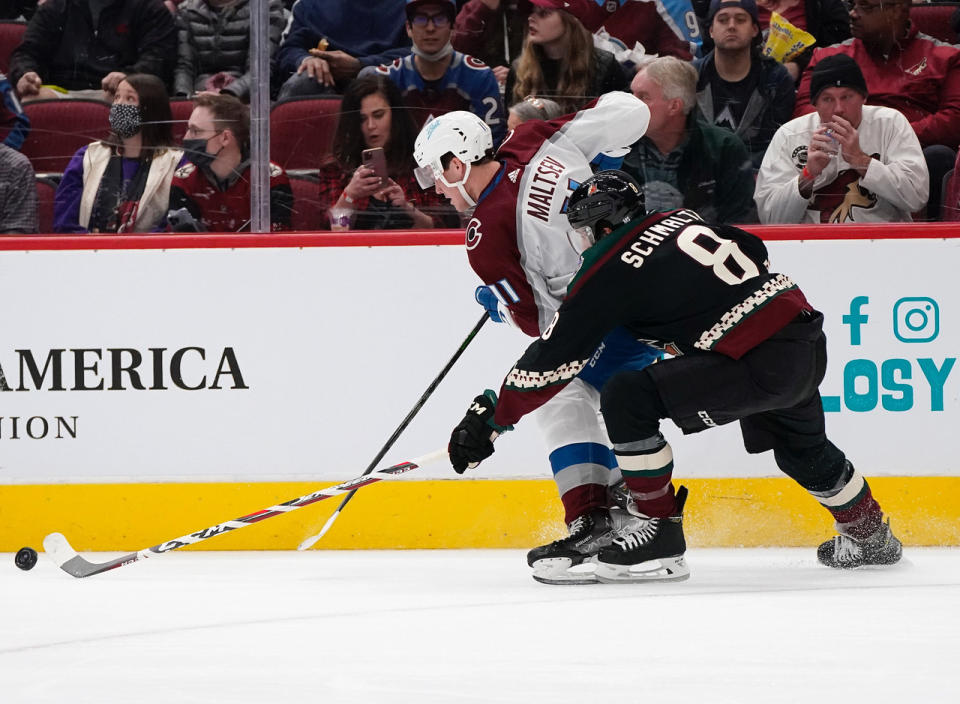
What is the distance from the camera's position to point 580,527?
10.5 ft

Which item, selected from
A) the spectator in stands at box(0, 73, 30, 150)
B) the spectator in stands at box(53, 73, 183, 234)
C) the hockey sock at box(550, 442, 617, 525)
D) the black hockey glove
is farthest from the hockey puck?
the hockey sock at box(550, 442, 617, 525)

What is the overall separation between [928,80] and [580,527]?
176 cm

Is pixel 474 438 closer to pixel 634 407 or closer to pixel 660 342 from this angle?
pixel 634 407

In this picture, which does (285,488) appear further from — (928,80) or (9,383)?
(928,80)

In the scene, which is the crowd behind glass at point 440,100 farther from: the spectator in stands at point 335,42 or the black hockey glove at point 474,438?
the black hockey glove at point 474,438

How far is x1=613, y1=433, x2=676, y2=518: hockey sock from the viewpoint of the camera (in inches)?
118

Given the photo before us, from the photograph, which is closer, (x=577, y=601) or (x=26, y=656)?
(x=26, y=656)

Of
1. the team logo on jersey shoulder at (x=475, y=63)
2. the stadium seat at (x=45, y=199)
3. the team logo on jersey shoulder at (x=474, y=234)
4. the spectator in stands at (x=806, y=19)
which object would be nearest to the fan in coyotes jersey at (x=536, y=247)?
the team logo on jersey shoulder at (x=474, y=234)

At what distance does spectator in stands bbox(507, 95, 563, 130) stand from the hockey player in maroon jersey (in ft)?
2.52

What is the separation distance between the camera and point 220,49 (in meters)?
3.87

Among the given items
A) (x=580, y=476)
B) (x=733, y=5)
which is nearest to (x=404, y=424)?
(x=580, y=476)

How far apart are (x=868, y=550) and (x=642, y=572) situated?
64cm

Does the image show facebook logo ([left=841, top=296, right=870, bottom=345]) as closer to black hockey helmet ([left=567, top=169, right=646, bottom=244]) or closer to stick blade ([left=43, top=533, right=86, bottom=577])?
black hockey helmet ([left=567, top=169, right=646, bottom=244])

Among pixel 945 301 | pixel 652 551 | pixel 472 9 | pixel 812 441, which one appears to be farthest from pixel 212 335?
pixel 945 301
